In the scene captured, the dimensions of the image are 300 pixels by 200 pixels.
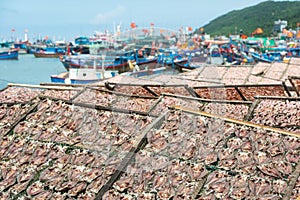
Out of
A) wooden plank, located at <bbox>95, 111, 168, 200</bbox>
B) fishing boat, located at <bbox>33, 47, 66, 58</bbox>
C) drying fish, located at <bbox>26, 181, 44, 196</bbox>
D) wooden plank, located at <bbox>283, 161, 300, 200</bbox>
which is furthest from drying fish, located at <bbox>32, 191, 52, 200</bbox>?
fishing boat, located at <bbox>33, 47, 66, 58</bbox>

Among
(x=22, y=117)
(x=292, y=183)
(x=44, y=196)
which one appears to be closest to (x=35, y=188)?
(x=44, y=196)

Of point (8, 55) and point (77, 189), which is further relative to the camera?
point (8, 55)

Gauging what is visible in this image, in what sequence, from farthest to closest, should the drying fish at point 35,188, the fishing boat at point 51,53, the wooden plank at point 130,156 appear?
the fishing boat at point 51,53
the drying fish at point 35,188
the wooden plank at point 130,156

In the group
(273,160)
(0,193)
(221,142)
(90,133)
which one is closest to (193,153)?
(221,142)

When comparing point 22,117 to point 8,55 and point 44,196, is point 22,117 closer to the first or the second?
point 44,196

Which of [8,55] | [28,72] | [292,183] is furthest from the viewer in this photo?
[8,55]

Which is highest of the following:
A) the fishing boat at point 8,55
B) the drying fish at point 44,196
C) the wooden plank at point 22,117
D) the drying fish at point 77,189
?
the wooden plank at point 22,117

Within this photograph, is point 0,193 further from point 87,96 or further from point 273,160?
point 273,160

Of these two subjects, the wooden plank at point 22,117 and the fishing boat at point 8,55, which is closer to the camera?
the wooden plank at point 22,117

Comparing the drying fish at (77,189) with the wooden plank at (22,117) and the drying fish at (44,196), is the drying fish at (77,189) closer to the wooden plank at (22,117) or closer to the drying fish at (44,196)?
the drying fish at (44,196)

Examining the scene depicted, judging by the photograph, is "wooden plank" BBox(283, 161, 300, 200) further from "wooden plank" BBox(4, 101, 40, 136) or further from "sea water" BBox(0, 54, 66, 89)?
"sea water" BBox(0, 54, 66, 89)

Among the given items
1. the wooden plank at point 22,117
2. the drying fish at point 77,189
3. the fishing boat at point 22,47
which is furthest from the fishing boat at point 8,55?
the drying fish at point 77,189
